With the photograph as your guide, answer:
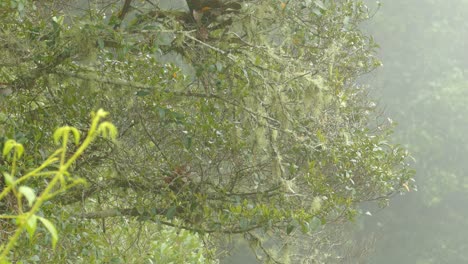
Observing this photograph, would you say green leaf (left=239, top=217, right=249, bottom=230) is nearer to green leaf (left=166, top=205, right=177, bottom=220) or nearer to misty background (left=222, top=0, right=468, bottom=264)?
green leaf (left=166, top=205, right=177, bottom=220)

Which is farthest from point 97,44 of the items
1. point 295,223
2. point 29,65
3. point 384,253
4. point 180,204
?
point 384,253

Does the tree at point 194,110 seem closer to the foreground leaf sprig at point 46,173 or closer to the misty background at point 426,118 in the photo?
the foreground leaf sprig at point 46,173

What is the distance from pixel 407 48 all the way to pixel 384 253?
6.82m

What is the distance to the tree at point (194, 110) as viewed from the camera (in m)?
3.59

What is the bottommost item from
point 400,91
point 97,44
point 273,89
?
point 400,91

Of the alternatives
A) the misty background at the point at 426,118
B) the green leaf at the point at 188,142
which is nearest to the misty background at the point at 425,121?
the misty background at the point at 426,118

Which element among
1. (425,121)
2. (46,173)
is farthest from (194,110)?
(425,121)

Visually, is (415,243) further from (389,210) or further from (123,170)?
(123,170)

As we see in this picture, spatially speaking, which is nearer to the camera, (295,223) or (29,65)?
(295,223)

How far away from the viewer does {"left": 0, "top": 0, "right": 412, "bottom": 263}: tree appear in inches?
141

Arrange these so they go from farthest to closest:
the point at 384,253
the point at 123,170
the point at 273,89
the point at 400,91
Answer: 1. the point at 400,91
2. the point at 384,253
3. the point at 123,170
4. the point at 273,89

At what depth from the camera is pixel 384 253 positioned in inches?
782

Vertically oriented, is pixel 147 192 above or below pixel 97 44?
below

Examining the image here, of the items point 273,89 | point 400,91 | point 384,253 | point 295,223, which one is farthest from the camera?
point 400,91
